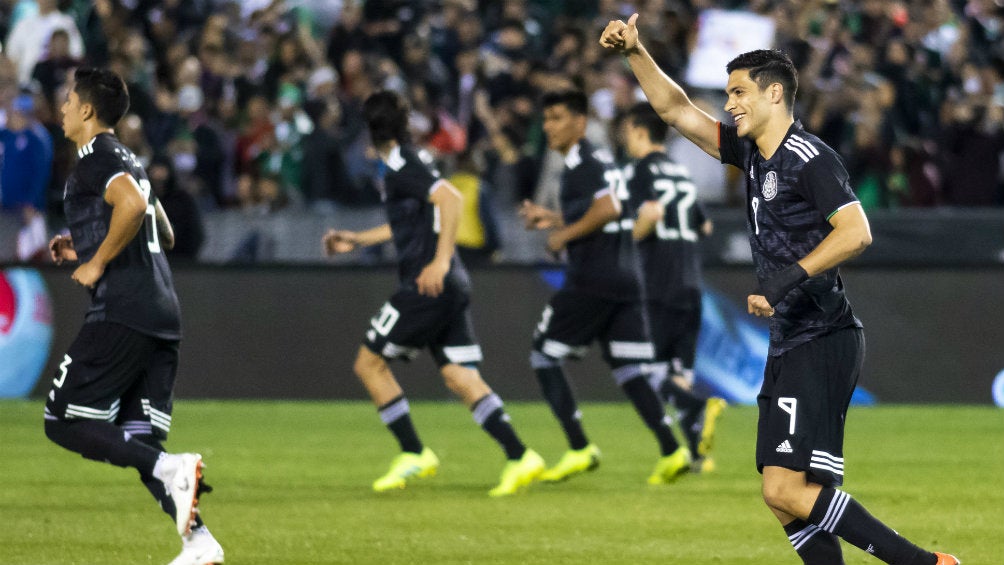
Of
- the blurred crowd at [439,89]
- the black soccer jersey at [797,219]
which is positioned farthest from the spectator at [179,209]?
the black soccer jersey at [797,219]

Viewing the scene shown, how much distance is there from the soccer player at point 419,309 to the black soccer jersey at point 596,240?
806 millimetres

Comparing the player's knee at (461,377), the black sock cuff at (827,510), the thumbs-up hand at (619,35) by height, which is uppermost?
the thumbs-up hand at (619,35)

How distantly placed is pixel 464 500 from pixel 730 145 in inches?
151

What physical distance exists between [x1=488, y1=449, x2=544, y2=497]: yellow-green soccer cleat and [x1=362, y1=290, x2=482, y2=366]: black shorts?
73cm

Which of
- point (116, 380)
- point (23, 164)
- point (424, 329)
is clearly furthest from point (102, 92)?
point (23, 164)

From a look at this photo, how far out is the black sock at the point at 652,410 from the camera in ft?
33.9

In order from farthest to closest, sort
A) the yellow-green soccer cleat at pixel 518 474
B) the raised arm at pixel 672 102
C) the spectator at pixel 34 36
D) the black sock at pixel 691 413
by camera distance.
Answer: the spectator at pixel 34 36 → the black sock at pixel 691 413 → the yellow-green soccer cleat at pixel 518 474 → the raised arm at pixel 672 102

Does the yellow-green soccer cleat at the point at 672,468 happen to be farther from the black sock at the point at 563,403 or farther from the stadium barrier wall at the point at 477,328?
the stadium barrier wall at the point at 477,328

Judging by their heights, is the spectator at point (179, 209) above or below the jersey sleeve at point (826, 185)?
below

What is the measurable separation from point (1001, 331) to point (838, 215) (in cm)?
978

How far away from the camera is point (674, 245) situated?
11.4m

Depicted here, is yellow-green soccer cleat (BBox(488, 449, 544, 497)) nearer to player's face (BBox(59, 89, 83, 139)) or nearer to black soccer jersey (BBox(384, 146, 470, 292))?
black soccer jersey (BBox(384, 146, 470, 292))

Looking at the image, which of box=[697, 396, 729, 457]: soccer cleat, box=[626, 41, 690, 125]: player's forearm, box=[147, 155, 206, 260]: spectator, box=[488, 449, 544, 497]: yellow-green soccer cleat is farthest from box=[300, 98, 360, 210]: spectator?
box=[626, 41, 690, 125]: player's forearm

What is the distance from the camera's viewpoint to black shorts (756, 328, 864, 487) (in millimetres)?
5938
